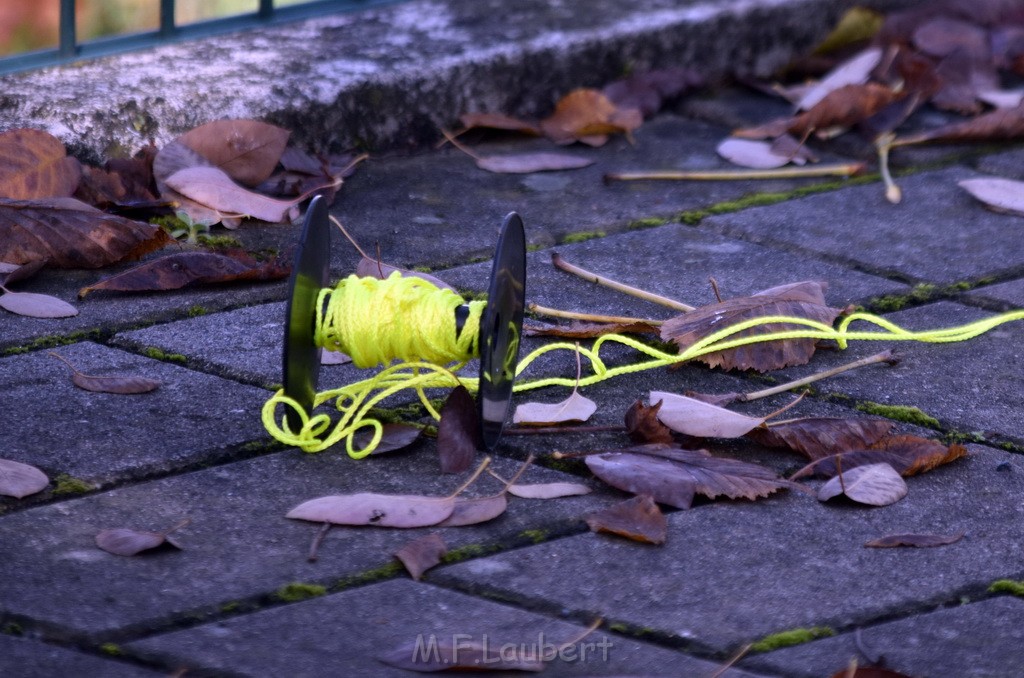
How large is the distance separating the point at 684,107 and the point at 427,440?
5.98 feet

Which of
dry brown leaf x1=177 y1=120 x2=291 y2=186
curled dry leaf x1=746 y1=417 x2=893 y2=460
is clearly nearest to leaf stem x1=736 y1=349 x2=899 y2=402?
curled dry leaf x1=746 y1=417 x2=893 y2=460

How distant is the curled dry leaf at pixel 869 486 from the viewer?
168 centimetres

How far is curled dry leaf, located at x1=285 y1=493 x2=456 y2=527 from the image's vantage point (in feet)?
5.21

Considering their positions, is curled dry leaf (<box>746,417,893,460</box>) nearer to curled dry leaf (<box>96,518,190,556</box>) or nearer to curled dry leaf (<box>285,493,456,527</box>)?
curled dry leaf (<box>285,493,456,527</box>)

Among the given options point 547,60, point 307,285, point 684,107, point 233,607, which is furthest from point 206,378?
point 684,107

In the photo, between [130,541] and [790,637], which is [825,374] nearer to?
[790,637]

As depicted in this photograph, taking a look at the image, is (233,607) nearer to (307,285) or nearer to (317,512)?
(317,512)

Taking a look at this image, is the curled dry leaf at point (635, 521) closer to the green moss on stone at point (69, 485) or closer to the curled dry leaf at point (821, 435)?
the curled dry leaf at point (821, 435)

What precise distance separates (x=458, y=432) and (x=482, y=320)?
15 cm

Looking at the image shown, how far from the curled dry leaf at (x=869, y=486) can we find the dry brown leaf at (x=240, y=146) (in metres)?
1.35

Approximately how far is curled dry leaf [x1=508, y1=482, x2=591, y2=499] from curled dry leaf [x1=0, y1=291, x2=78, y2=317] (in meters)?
0.84

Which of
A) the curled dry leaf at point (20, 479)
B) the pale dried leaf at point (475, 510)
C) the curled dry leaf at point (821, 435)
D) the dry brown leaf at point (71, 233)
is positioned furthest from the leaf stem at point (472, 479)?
the dry brown leaf at point (71, 233)

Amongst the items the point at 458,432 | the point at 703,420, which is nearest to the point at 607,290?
the point at 703,420

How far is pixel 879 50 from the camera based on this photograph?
11.5 feet
